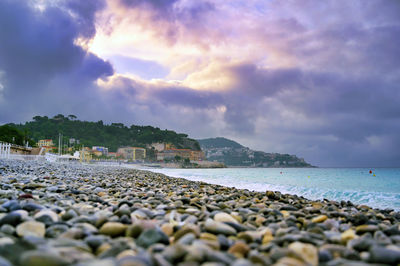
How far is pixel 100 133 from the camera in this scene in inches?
4764

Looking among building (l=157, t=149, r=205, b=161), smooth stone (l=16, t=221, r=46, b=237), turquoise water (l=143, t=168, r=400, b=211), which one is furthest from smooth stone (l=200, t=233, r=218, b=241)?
building (l=157, t=149, r=205, b=161)

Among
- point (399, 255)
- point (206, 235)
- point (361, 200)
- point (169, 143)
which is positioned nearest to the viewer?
point (399, 255)

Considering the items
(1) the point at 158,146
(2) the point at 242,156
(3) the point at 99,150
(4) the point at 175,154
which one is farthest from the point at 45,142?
(2) the point at 242,156

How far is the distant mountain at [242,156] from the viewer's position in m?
136

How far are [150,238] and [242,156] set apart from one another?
6002 inches

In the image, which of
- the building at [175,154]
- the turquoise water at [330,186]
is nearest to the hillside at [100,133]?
the building at [175,154]

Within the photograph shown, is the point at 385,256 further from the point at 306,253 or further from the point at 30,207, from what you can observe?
the point at 30,207

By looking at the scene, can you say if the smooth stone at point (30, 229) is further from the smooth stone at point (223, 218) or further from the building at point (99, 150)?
the building at point (99, 150)

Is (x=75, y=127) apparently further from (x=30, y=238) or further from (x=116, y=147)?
(x=30, y=238)

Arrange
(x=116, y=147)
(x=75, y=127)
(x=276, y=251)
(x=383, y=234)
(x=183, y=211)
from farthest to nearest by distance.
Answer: (x=116, y=147) < (x=75, y=127) < (x=183, y=211) < (x=383, y=234) < (x=276, y=251)

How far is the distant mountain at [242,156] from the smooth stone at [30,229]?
140 m

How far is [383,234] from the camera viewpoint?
2.38 meters

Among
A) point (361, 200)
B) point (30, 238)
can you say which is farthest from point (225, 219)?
point (361, 200)

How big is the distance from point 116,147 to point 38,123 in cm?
3320
